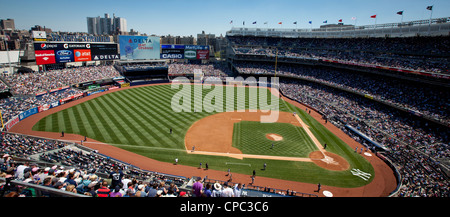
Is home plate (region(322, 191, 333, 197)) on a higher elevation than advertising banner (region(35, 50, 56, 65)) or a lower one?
lower

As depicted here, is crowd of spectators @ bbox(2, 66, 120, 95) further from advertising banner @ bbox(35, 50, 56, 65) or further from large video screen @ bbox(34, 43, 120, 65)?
large video screen @ bbox(34, 43, 120, 65)

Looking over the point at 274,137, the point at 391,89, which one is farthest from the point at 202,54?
the point at 391,89

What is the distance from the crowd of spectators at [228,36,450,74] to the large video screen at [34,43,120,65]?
37717 millimetres

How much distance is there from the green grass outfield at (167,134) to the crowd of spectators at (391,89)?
12921 millimetres

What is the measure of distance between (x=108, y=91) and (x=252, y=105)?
3358 centimetres

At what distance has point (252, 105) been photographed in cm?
4478

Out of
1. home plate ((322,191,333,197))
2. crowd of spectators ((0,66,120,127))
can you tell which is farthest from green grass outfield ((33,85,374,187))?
crowd of spectators ((0,66,120,127))

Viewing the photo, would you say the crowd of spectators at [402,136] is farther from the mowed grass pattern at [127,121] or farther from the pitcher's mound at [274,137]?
the pitcher's mound at [274,137]

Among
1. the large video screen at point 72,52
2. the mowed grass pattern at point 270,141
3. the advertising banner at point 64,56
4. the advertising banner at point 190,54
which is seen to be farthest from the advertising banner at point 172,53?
the mowed grass pattern at point 270,141

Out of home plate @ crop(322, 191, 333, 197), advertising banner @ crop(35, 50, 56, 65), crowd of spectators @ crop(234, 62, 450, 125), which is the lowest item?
home plate @ crop(322, 191, 333, 197)

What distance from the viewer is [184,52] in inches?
2992

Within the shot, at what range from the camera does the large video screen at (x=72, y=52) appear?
49.8 m

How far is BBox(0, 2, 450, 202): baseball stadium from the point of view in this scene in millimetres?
18531

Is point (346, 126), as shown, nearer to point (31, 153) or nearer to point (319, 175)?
point (319, 175)
